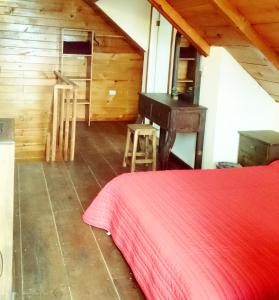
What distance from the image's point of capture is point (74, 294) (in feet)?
7.60

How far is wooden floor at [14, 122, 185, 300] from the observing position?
2381 mm

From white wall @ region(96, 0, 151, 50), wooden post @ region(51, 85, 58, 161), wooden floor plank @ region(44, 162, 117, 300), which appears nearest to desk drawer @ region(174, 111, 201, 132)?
wooden floor plank @ region(44, 162, 117, 300)

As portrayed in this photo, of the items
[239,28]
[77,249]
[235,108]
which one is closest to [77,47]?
[235,108]

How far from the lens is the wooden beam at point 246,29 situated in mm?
3146

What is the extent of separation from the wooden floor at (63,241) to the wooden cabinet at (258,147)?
1.22 metres

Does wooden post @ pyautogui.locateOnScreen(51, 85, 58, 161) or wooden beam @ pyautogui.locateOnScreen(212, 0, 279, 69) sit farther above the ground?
wooden beam @ pyautogui.locateOnScreen(212, 0, 279, 69)

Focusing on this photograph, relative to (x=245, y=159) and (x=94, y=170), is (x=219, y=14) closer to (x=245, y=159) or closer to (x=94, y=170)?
(x=245, y=159)

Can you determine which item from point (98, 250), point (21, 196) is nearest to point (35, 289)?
point (98, 250)

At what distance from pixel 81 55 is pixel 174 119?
9.34 feet

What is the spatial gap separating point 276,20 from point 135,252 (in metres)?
1.80

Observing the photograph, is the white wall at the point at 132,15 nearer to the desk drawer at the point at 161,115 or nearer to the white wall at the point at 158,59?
the white wall at the point at 158,59

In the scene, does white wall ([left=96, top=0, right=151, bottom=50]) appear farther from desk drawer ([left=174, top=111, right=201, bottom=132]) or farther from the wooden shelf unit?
desk drawer ([left=174, top=111, right=201, bottom=132])

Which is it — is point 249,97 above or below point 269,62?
below

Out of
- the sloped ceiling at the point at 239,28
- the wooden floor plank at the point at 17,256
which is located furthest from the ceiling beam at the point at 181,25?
the wooden floor plank at the point at 17,256
